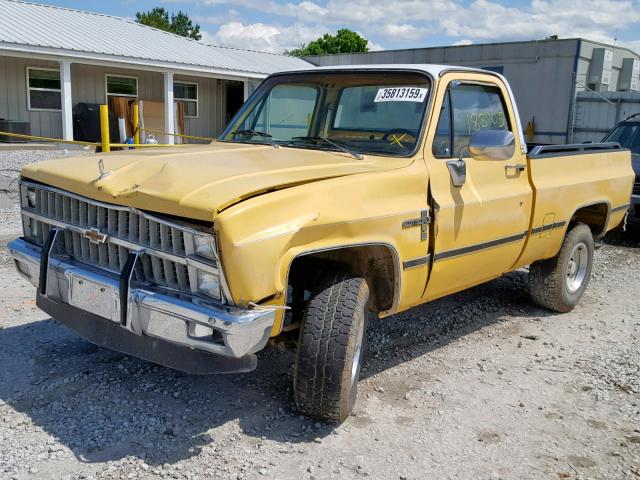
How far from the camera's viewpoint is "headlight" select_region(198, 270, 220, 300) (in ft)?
10.1

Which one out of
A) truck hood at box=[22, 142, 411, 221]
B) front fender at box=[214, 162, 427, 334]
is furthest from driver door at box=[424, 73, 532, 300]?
truck hood at box=[22, 142, 411, 221]

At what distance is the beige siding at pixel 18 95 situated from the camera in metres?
18.3

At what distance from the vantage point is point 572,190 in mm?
5590

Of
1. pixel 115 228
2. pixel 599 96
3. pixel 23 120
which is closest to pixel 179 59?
pixel 23 120

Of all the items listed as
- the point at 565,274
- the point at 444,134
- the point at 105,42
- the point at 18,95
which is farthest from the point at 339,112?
the point at 105,42

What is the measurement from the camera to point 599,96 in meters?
18.8

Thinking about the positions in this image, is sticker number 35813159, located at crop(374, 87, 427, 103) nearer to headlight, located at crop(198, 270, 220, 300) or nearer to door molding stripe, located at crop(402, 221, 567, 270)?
door molding stripe, located at crop(402, 221, 567, 270)

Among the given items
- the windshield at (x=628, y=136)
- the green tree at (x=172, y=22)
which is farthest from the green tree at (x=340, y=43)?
the windshield at (x=628, y=136)

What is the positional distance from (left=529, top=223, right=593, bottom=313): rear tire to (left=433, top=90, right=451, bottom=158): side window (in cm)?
208

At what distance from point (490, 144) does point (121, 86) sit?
63.9ft

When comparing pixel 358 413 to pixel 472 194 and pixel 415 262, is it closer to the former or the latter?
pixel 415 262

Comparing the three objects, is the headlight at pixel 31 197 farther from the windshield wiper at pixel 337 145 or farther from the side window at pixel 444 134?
the side window at pixel 444 134

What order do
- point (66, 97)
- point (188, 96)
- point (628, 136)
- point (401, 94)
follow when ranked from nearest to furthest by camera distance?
1. point (401, 94)
2. point (628, 136)
3. point (66, 97)
4. point (188, 96)

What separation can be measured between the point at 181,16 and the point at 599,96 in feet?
207
